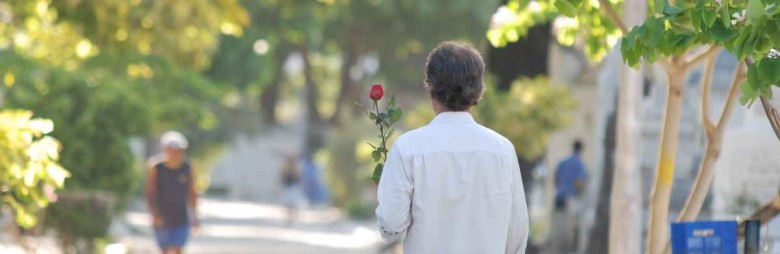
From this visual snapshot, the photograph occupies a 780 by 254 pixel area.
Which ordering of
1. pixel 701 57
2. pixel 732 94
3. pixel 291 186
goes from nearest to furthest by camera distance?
pixel 701 57 → pixel 732 94 → pixel 291 186

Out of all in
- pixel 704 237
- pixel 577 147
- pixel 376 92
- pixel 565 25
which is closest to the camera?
pixel 376 92

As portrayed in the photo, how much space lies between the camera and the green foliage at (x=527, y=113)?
1898 cm

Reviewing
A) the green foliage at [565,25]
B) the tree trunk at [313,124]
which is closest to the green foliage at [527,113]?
the green foliage at [565,25]

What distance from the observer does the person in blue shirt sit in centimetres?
2266

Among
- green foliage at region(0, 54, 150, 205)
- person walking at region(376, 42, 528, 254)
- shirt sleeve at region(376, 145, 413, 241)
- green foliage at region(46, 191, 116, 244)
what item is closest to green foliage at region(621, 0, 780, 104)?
person walking at region(376, 42, 528, 254)

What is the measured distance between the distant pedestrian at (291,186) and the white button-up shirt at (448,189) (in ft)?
89.3

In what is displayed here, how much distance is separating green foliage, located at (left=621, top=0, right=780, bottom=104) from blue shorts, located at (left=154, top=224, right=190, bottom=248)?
1035cm

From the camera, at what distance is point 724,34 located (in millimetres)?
6586

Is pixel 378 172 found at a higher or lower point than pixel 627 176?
lower

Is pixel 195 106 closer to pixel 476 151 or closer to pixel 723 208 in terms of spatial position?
pixel 723 208

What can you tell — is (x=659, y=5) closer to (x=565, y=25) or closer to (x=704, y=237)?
(x=704, y=237)

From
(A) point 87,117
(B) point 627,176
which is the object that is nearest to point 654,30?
(B) point 627,176

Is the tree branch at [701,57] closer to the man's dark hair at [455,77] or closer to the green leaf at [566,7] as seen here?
the green leaf at [566,7]

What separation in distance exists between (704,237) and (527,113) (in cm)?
1189
